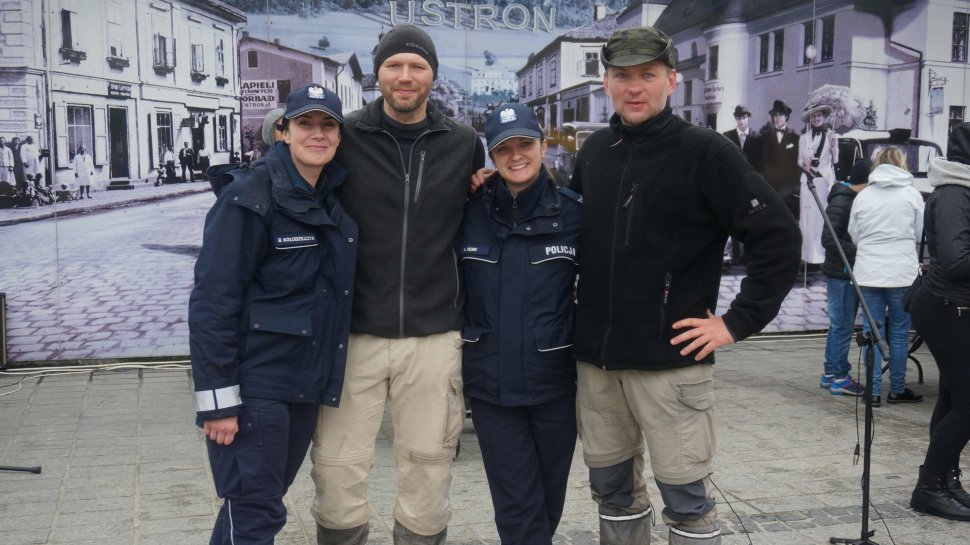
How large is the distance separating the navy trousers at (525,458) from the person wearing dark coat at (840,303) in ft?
14.1

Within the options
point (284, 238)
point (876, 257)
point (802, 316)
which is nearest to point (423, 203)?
point (284, 238)

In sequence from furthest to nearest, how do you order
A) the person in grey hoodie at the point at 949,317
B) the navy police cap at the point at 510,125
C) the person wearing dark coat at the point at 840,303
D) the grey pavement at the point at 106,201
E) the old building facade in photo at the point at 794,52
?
1. the old building facade in photo at the point at 794,52
2. the grey pavement at the point at 106,201
3. the person wearing dark coat at the point at 840,303
4. the person in grey hoodie at the point at 949,317
5. the navy police cap at the point at 510,125

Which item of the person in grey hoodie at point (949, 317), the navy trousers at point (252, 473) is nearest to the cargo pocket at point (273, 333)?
the navy trousers at point (252, 473)

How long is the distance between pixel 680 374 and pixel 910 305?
225 centimetres

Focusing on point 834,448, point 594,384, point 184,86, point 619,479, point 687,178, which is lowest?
point 834,448

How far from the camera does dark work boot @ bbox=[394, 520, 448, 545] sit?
3.22 meters

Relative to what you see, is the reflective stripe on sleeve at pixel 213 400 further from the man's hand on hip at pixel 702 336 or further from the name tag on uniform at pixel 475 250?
the man's hand on hip at pixel 702 336

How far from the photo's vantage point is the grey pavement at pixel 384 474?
4.06 meters

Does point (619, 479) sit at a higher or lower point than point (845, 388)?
higher

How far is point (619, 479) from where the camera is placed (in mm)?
3189

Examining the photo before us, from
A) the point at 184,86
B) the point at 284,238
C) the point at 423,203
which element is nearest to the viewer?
the point at 284,238

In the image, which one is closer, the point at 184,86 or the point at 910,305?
the point at 910,305

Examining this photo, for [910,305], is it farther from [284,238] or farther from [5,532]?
[5,532]

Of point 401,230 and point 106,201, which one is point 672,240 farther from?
point 106,201
